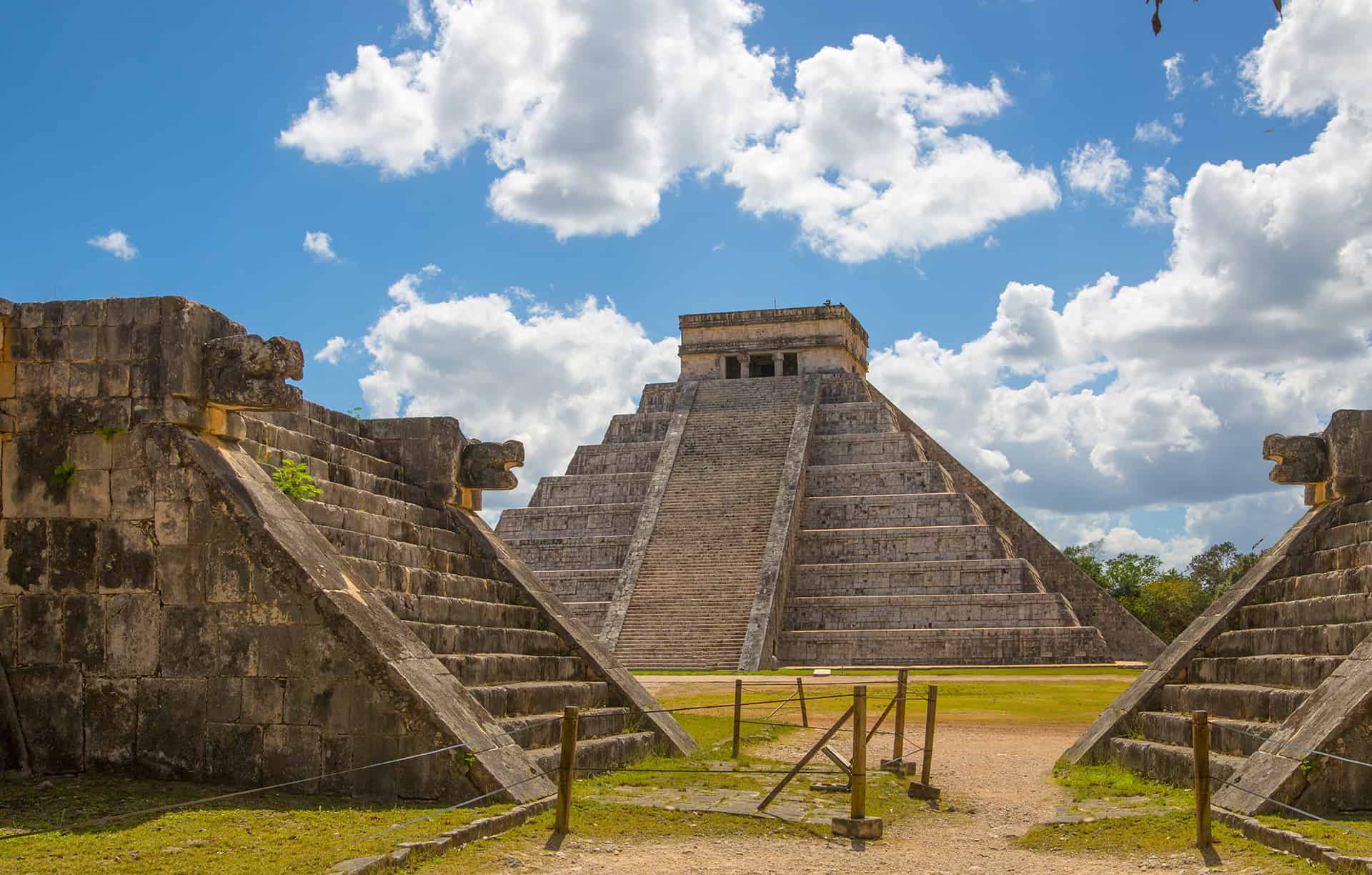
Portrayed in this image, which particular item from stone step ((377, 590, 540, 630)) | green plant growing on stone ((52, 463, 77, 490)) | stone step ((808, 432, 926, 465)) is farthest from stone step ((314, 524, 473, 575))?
stone step ((808, 432, 926, 465))

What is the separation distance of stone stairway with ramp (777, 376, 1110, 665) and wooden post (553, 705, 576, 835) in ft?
74.1

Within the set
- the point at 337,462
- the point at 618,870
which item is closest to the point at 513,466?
the point at 337,462

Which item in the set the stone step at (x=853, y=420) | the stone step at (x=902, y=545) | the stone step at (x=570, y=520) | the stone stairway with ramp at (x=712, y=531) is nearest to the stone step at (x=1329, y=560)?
the stone stairway with ramp at (x=712, y=531)

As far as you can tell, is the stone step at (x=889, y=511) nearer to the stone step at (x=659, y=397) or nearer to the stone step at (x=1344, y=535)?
the stone step at (x=659, y=397)

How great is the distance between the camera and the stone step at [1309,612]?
415 inches

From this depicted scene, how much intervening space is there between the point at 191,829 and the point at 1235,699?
7.80 meters

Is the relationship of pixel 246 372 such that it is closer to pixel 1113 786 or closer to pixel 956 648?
pixel 1113 786

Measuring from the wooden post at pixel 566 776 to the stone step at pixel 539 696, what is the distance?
1186mm

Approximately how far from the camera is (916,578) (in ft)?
108

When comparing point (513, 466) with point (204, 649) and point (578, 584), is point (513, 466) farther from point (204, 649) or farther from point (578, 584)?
point (578, 584)

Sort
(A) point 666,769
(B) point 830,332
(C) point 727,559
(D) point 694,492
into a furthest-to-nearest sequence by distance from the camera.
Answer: (B) point 830,332, (D) point 694,492, (C) point 727,559, (A) point 666,769

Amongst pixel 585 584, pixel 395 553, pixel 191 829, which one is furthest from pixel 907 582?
pixel 191 829

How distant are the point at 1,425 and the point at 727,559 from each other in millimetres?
24786

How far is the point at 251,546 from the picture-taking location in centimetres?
943
